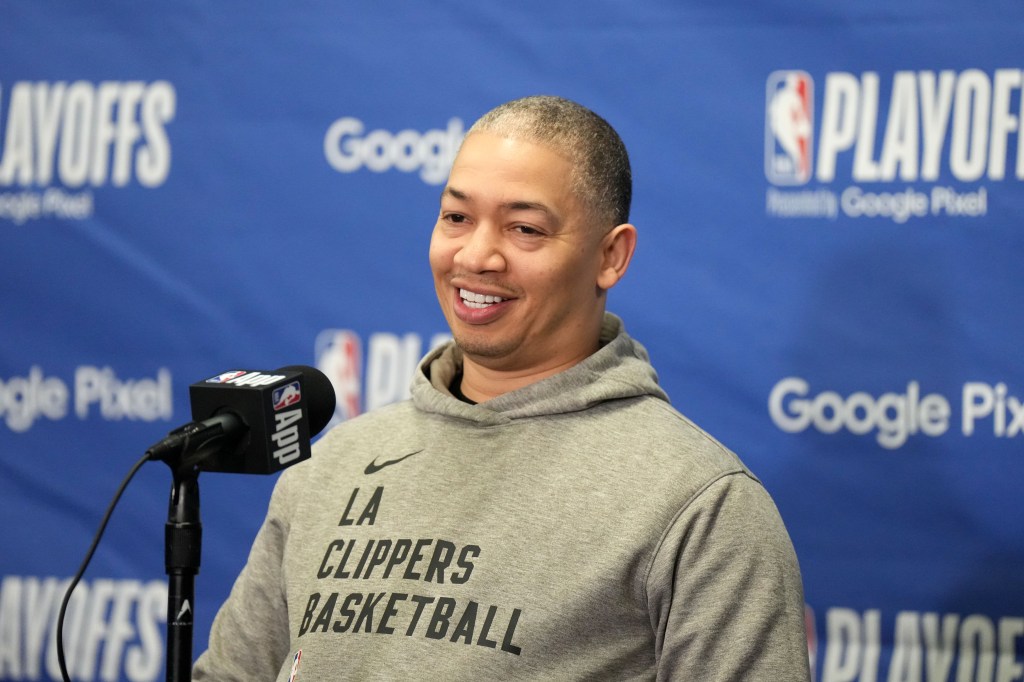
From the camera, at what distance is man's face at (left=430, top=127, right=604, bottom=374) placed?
151 cm

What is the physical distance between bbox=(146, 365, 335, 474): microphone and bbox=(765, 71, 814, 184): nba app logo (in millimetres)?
1285

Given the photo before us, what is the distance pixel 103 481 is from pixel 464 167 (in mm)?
1378

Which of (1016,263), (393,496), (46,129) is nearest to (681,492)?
(393,496)

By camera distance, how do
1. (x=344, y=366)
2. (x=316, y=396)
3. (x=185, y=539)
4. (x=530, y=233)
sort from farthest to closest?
(x=344, y=366), (x=530, y=233), (x=316, y=396), (x=185, y=539)

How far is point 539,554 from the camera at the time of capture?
1.42 meters

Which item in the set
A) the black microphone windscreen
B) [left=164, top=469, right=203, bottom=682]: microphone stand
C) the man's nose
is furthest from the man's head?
[left=164, top=469, right=203, bottom=682]: microphone stand

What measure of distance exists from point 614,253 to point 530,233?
14 centimetres

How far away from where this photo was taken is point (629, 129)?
2289 mm

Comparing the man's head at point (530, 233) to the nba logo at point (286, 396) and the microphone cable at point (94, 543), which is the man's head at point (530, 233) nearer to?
the nba logo at point (286, 396)

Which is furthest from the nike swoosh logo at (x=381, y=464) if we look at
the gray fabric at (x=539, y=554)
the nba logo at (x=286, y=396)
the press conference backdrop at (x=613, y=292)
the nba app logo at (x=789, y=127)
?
the nba app logo at (x=789, y=127)

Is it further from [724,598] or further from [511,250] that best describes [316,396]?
[724,598]

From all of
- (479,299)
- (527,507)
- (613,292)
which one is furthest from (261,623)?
(613,292)

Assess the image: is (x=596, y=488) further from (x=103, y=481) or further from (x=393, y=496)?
(x=103, y=481)

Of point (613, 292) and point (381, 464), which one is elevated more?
point (613, 292)
